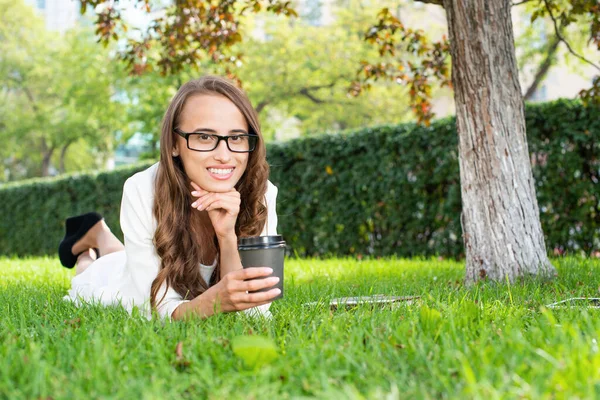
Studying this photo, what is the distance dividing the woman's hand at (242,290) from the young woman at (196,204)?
0.01 m

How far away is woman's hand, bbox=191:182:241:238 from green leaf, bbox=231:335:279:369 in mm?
828

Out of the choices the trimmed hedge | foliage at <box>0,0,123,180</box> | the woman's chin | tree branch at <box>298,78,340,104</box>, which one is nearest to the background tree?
the trimmed hedge

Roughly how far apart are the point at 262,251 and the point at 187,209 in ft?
3.07

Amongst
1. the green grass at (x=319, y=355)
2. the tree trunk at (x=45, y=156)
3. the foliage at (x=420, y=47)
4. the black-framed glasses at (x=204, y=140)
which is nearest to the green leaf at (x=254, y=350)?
the green grass at (x=319, y=355)

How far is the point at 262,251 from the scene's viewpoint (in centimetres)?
226

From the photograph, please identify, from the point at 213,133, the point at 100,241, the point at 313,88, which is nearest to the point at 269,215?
the point at 213,133

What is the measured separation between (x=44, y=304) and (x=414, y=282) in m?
2.40

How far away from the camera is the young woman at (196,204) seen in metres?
2.75

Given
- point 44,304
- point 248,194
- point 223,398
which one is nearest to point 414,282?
point 248,194

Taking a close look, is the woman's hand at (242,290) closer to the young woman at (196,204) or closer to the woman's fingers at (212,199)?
the young woman at (196,204)

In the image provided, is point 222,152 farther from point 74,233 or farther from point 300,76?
point 300,76

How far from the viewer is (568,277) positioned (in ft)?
13.2

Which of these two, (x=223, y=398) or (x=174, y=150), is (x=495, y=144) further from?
(x=223, y=398)

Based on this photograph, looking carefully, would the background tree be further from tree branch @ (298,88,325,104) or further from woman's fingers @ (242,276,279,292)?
tree branch @ (298,88,325,104)
